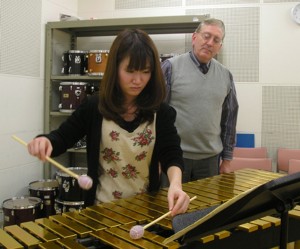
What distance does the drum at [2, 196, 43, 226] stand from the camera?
11.8 feet

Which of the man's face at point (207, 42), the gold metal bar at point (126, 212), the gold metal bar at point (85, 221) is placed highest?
the man's face at point (207, 42)

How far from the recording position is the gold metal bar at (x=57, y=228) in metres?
1.59

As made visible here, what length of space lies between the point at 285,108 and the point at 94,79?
2508 mm

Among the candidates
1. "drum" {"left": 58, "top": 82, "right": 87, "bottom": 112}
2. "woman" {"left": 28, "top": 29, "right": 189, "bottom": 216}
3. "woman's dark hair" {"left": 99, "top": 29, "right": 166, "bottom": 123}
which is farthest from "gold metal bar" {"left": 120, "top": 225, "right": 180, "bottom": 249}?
"drum" {"left": 58, "top": 82, "right": 87, "bottom": 112}

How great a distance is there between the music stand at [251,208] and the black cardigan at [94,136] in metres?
0.85

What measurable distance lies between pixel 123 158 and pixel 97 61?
2855mm

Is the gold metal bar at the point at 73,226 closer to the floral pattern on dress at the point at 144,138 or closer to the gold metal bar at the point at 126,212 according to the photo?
the gold metal bar at the point at 126,212

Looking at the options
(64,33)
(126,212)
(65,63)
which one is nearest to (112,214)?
(126,212)

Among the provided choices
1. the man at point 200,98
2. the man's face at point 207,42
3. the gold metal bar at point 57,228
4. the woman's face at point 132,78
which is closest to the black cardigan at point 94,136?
the woman's face at point 132,78

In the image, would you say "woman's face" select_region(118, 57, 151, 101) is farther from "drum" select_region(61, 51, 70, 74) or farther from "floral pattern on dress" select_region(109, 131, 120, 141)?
"drum" select_region(61, 51, 70, 74)

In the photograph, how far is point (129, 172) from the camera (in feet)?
6.58

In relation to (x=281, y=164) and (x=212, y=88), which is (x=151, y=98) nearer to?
(x=212, y=88)

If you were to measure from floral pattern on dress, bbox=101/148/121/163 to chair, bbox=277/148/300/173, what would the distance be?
3324 millimetres

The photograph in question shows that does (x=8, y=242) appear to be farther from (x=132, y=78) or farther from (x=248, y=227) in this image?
(x=248, y=227)
